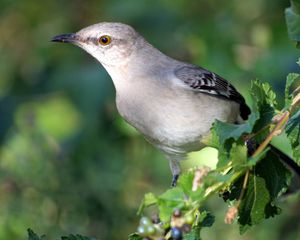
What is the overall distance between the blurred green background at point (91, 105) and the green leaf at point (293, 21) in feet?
9.30

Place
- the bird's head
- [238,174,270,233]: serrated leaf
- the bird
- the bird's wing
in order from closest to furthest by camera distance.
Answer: [238,174,270,233]: serrated leaf, the bird, the bird's wing, the bird's head

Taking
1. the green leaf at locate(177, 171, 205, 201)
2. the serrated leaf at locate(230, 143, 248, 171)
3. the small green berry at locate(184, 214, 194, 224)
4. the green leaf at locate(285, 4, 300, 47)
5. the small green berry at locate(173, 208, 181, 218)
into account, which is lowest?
the small green berry at locate(184, 214, 194, 224)

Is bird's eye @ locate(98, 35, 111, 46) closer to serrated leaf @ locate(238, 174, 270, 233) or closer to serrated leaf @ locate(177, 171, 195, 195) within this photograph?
serrated leaf @ locate(238, 174, 270, 233)

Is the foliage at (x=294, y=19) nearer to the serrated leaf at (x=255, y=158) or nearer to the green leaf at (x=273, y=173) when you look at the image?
the green leaf at (x=273, y=173)

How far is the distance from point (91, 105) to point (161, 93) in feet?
8.51

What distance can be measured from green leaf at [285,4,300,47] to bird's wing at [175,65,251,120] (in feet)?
6.10

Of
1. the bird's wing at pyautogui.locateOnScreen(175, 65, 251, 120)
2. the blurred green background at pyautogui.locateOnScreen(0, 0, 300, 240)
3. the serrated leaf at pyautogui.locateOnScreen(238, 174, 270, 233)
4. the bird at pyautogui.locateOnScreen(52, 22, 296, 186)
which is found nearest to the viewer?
the serrated leaf at pyautogui.locateOnScreen(238, 174, 270, 233)

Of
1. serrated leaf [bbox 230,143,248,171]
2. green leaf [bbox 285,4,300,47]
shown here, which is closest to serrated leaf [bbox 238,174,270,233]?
serrated leaf [bbox 230,143,248,171]

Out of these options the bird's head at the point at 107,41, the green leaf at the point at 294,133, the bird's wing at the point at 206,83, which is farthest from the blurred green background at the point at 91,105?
the green leaf at the point at 294,133

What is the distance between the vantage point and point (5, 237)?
6.89 metres

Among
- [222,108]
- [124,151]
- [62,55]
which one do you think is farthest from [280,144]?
[62,55]

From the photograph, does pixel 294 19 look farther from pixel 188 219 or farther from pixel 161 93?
pixel 161 93

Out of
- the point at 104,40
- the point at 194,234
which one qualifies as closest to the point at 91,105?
the point at 104,40

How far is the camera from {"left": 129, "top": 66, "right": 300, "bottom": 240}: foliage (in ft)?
9.79
